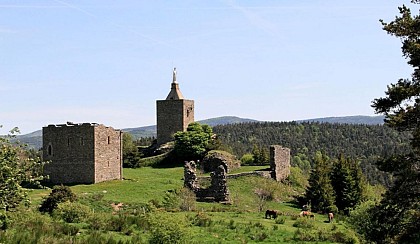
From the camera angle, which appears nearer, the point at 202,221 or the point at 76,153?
the point at 202,221

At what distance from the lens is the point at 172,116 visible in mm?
70188

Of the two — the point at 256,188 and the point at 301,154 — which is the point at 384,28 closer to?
the point at 256,188

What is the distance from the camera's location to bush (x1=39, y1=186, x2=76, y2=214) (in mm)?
34656

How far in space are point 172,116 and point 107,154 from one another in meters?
21.1

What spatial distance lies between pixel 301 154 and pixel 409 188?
3845 inches

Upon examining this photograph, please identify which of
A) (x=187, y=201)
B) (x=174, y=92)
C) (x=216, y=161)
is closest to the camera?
(x=187, y=201)

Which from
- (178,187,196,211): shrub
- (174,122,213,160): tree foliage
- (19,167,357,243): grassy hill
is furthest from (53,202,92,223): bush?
(174,122,213,160): tree foliage

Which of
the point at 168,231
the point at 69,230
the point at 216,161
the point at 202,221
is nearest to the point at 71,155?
the point at 216,161

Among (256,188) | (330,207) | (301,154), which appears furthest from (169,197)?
(301,154)

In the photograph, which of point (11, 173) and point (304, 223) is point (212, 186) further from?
point (11, 173)

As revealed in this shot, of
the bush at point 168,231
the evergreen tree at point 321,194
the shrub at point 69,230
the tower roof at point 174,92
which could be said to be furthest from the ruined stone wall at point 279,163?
the bush at point 168,231

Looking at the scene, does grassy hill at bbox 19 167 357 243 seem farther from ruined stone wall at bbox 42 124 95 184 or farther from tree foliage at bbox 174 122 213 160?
tree foliage at bbox 174 122 213 160

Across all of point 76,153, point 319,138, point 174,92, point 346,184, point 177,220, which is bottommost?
point 346,184

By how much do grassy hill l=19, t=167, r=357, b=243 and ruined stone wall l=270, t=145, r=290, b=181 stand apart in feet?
4.29
